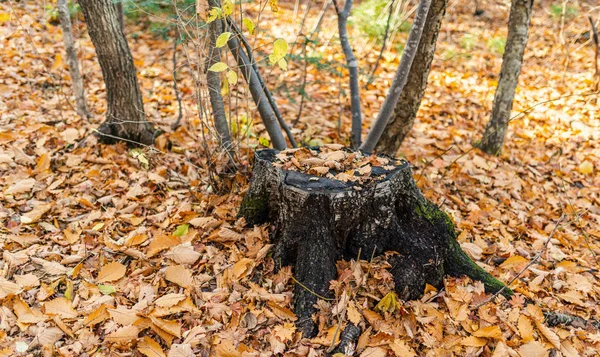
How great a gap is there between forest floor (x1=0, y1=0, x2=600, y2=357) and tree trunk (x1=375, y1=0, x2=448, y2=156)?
431mm

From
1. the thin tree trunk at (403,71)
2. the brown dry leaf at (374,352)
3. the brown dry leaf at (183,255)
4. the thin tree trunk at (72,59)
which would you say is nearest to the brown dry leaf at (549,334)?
the brown dry leaf at (374,352)

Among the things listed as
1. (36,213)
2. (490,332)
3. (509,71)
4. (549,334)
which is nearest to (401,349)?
(490,332)

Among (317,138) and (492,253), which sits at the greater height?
(317,138)

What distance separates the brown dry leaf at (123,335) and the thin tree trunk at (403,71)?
2.25 m

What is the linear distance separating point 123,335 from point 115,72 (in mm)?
2231

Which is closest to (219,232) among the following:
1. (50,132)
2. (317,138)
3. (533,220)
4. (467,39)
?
(317,138)

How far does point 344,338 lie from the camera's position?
7.32ft

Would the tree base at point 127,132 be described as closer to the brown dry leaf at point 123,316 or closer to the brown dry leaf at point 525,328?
the brown dry leaf at point 123,316

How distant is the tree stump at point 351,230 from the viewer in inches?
93.4

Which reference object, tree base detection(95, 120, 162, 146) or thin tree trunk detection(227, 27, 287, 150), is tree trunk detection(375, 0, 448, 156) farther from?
tree base detection(95, 120, 162, 146)

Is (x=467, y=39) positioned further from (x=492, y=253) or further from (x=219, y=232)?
(x=219, y=232)

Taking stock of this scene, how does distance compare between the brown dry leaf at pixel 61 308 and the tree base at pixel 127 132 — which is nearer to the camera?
the brown dry leaf at pixel 61 308

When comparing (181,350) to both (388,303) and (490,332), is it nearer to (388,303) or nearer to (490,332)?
(388,303)

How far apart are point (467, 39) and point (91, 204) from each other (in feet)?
22.5
